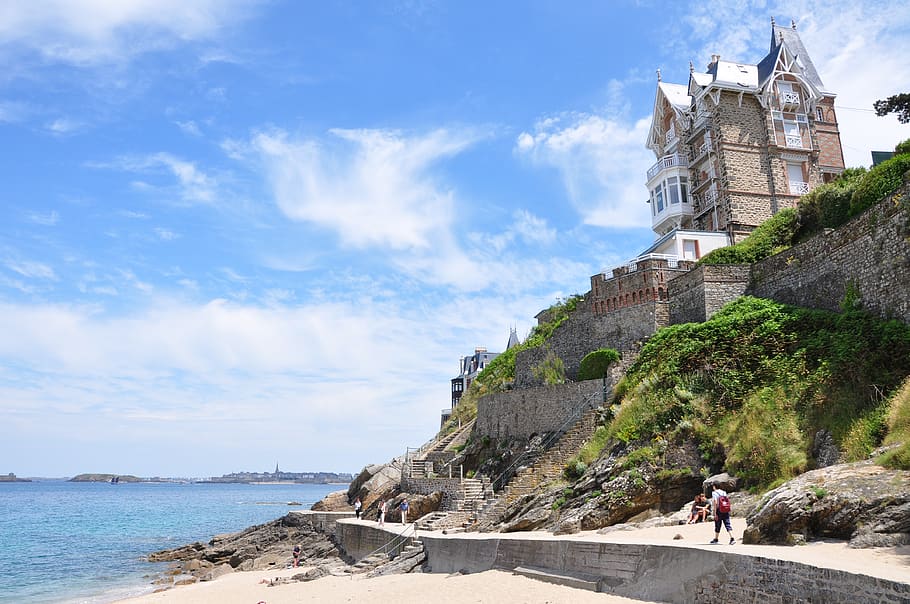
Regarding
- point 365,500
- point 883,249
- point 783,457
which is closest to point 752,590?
point 783,457

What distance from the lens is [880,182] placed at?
21.4 metres

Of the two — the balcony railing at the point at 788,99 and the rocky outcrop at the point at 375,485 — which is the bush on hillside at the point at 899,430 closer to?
the rocky outcrop at the point at 375,485

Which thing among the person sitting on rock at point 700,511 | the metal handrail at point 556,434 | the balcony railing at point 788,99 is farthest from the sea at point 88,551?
the balcony railing at point 788,99

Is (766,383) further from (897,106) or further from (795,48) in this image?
(795,48)

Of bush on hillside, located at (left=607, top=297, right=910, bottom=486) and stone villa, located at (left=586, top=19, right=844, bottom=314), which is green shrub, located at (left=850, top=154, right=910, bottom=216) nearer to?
bush on hillside, located at (left=607, top=297, right=910, bottom=486)

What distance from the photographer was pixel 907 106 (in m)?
14.3

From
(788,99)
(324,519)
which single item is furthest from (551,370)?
(788,99)

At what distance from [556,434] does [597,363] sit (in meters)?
3.46

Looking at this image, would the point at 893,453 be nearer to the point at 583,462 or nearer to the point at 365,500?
the point at 583,462

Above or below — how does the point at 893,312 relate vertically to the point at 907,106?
below

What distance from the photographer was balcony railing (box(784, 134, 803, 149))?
36.5 meters

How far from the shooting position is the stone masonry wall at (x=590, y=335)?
27.1m

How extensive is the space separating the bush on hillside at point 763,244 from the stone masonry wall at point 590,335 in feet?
10.2

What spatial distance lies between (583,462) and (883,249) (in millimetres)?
10457
